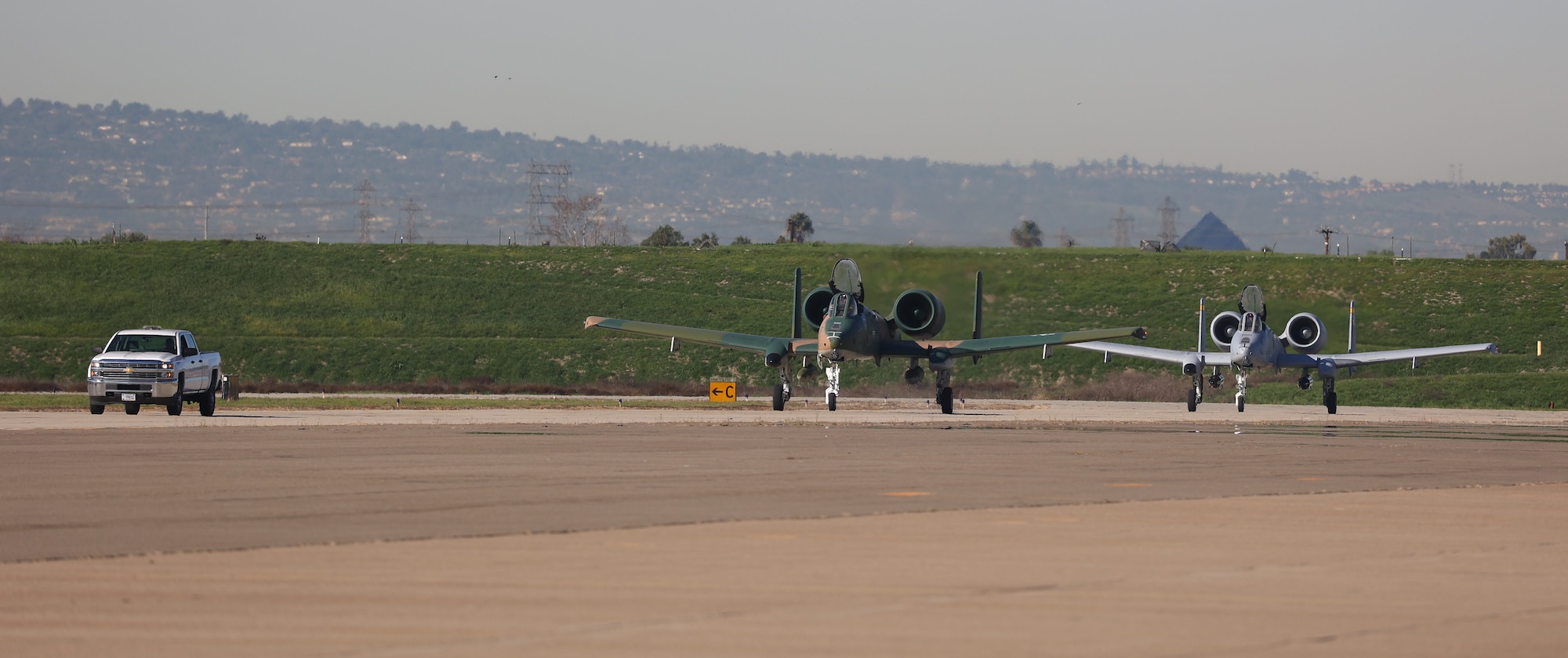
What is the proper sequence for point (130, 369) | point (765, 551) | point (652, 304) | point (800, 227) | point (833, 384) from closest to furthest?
1. point (765, 551)
2. point (130, 369)
3. point (833, 384)
4. point (652, 304)
5. point (800, 227)

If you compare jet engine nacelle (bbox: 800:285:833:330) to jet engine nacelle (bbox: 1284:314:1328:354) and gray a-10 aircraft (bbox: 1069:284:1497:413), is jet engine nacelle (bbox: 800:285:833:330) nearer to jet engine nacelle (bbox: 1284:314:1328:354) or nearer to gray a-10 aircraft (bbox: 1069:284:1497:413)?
gray a-10 aircraft (bbox: 1069:284:1497:413)

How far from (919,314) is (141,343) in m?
22.3

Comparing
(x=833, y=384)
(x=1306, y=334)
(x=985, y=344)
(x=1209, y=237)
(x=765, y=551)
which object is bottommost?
(x=833, y=384)

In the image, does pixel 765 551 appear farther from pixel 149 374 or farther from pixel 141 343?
pixel 141 343

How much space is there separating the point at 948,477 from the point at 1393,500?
532cm

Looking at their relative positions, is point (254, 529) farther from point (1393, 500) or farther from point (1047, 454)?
point (1047, 454)

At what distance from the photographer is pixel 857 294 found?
43.1 m

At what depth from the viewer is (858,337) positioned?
41719mm

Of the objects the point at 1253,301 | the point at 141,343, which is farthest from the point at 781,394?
the point at 1253,301

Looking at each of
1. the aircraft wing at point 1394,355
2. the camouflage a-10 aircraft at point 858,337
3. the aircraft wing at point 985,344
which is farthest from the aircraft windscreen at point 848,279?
the aircraft wing at point 1394,355

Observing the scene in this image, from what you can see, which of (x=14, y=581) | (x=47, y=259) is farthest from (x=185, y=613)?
(x=47, y=259)

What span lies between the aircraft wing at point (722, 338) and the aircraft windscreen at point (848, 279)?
195 cm

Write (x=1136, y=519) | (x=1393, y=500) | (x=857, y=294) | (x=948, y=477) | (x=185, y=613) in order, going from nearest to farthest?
(x=185, y=613), (x=1136, y=519), (x=1393, y=500), (x=948, y=477), (x=857, y=294)

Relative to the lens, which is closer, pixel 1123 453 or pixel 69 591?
pixel 69 591
